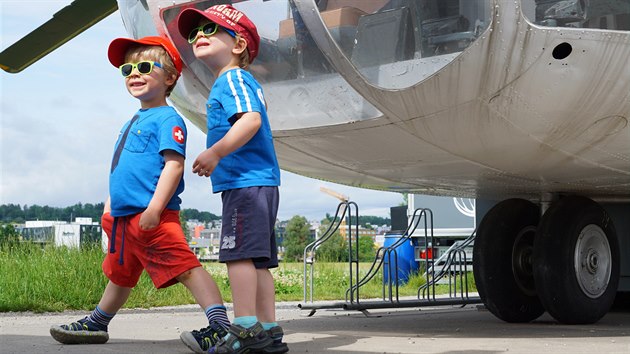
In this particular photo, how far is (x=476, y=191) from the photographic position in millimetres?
6539

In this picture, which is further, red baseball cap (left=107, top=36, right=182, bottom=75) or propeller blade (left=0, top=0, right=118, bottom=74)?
propeller blade (left=0, top=0, right=118, bottom=74)

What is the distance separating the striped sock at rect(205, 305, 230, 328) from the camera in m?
4.12

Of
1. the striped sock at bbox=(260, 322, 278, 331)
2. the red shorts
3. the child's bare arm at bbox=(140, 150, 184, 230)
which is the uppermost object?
the child's bare arm at bbox=(140, 150, 184, 230)

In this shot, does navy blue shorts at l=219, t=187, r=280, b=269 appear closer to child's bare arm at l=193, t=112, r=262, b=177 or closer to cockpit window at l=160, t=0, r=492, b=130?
child's bare arm at l=193, t=112, r=262, b=177

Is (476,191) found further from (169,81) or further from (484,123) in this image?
(169,81)

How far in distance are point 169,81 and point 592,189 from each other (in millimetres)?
2854

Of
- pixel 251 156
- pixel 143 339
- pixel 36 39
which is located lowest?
pixel 143 339

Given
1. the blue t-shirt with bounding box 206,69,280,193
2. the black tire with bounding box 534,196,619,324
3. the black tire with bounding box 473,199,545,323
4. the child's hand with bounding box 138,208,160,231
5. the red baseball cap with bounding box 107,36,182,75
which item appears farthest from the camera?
the black tire with bounding box 473,199,545,323

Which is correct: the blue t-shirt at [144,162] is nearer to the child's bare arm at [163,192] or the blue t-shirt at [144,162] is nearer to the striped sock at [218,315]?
the child's bare arm at [163,192]

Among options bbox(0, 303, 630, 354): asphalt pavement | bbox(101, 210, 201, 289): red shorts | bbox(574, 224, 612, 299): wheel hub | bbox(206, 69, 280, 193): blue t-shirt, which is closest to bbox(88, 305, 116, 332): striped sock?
bbox(0, 303, 630, 354): asphalt pavement

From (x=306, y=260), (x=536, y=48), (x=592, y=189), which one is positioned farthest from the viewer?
(x=306, y=260)

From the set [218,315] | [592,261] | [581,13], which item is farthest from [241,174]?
[592,261]

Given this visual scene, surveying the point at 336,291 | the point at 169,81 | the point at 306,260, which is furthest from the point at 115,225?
the point at 336,291

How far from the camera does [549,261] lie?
5641 millimetres
